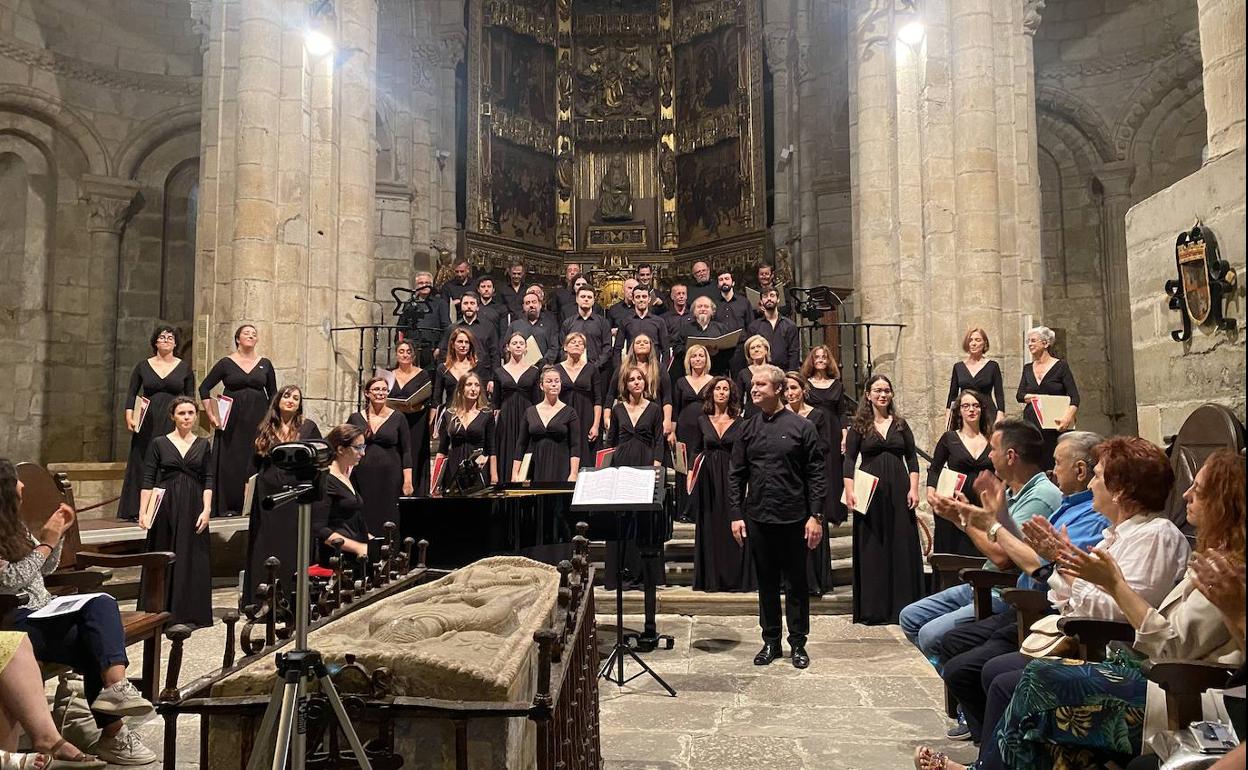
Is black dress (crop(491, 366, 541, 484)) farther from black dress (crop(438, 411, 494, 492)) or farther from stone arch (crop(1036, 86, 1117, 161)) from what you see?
stone arch (crop(1036, 86, 1117, 161))

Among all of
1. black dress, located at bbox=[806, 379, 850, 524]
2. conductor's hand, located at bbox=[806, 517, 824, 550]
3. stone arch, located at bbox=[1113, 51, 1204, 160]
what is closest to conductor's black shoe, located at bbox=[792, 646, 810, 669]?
conductor's hand, located at bbox=[806, 517, 824, 550]

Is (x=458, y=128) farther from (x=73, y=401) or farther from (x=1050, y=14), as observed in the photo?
(x=1050, y=14)

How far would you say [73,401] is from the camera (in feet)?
44.3

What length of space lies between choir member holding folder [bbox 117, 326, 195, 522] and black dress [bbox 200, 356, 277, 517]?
329 millimetres

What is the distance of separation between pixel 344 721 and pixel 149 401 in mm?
6617

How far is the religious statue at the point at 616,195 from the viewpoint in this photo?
1745 centimetres

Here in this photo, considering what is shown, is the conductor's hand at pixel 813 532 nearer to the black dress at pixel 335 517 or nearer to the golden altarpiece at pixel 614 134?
the black dress at pixel 335 517

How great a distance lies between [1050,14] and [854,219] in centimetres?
563

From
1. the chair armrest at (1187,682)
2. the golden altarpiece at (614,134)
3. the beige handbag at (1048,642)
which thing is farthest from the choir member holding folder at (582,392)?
the golden altarpiece at (614,134)

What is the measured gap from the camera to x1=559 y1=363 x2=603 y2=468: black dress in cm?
867

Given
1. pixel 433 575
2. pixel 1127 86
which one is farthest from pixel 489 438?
pixel 1127 86

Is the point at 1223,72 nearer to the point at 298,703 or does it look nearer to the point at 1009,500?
the point at 1009,500

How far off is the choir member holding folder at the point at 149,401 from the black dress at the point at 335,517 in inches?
89.0

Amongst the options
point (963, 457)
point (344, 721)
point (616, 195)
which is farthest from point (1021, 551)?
point (616, 195)
